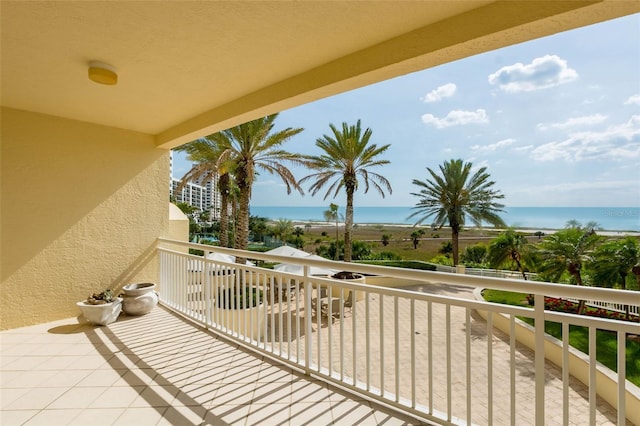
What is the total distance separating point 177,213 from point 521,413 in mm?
9968

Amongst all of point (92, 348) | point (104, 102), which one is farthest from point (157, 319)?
point (104, 102)

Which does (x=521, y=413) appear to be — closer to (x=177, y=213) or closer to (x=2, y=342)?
(x=2, y=342)

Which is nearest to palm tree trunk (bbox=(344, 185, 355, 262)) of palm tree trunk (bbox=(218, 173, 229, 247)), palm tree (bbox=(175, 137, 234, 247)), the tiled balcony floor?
palm tree (bbox=(175, 137, 234, 247))

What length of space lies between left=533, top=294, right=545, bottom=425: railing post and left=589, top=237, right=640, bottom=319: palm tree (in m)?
8.98

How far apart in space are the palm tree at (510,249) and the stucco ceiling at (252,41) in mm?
13135

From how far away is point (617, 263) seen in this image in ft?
25.7

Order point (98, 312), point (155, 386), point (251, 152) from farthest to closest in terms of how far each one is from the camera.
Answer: point (251, 152) < point (98, 312) < point (155, 386)

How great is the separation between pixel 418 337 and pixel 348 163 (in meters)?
7.63

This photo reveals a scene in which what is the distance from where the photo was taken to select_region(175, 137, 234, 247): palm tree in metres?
10.7

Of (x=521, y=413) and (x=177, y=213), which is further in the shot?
(x=177, y=213)

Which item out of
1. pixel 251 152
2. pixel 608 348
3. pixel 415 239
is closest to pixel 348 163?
pixel 251 152

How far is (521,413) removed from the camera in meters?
4.56

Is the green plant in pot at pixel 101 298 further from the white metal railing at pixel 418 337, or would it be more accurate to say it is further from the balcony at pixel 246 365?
the white metal railing at pixel 418 337

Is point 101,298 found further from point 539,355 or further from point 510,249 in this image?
point 510,249
